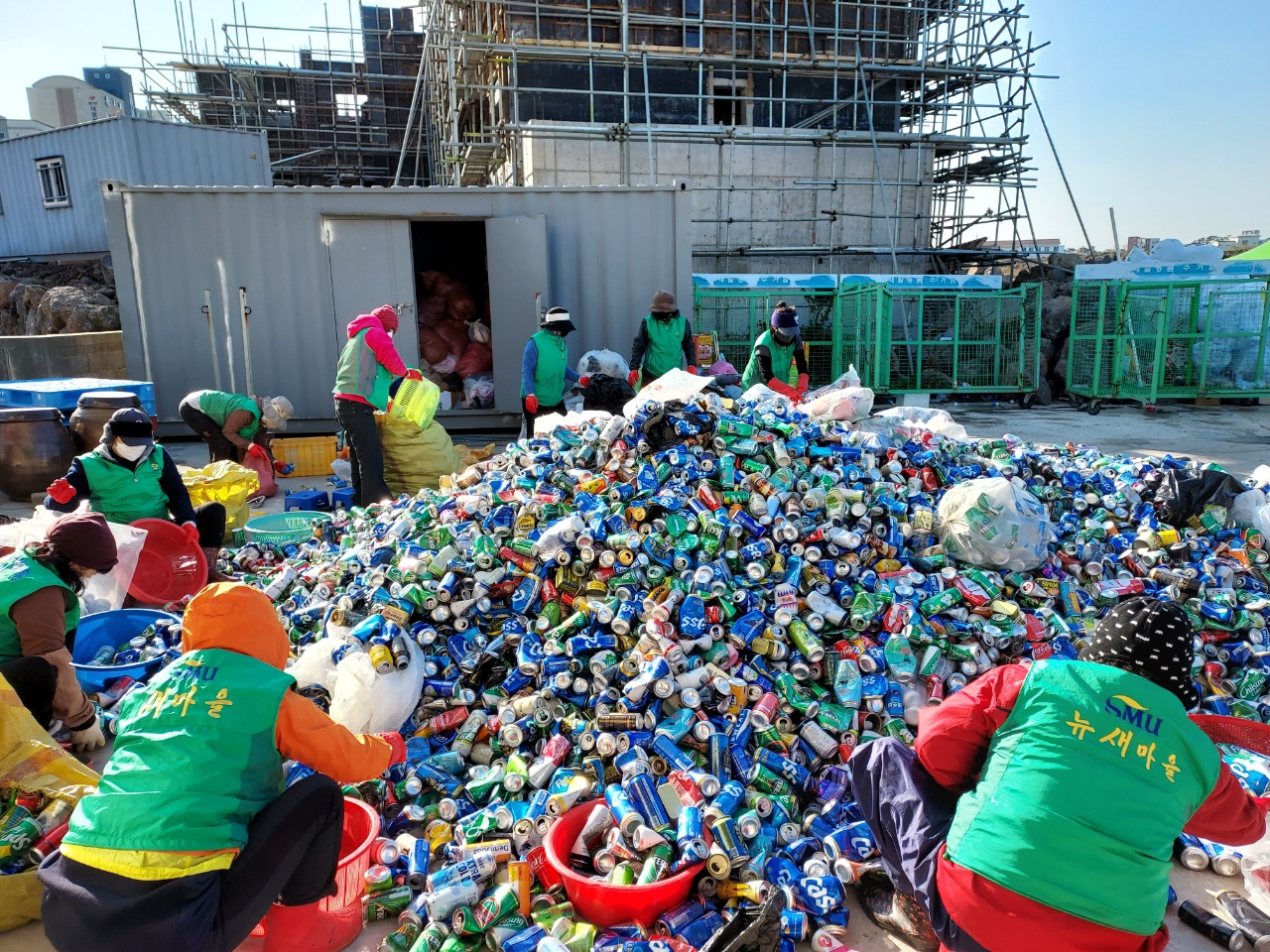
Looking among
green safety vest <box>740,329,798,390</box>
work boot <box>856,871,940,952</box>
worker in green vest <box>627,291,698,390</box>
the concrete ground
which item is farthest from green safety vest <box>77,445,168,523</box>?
green safety vest <box>740,329,798,390</box>

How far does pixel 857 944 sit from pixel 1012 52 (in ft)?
62.6

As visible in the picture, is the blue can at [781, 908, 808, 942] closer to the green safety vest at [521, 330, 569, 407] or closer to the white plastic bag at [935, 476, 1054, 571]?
the white plastic bag at [935, 476, 1054, 571]

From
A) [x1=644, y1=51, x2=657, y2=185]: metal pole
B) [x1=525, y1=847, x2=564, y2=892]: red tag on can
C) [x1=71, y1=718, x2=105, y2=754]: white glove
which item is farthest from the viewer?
[x1=644, y1=51, x2=657, y2=185]: metal pole

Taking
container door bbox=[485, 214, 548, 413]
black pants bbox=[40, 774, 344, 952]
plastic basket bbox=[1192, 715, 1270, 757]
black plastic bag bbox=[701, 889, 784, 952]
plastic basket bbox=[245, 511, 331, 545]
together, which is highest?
container door bbox=[485, 214, 548, 413]

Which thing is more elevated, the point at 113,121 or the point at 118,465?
the point at 113,121

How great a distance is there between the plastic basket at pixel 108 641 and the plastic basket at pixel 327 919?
6.27 ft

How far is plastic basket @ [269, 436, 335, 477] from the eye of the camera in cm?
828

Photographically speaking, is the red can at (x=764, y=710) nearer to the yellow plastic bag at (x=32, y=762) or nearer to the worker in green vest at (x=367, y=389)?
the yellow plastic bag at (x=32, y=762)

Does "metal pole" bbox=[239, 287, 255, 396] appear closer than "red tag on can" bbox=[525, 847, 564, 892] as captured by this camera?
No

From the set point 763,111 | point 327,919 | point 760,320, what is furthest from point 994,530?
point 763,111

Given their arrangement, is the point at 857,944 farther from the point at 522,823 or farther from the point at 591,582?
the point at 591,582


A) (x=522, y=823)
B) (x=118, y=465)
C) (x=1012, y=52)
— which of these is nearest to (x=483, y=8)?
(x=1012, y=52)

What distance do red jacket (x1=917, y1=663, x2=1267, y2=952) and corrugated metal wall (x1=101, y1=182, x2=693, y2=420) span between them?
789 cm

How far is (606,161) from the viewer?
1555 centimetres
